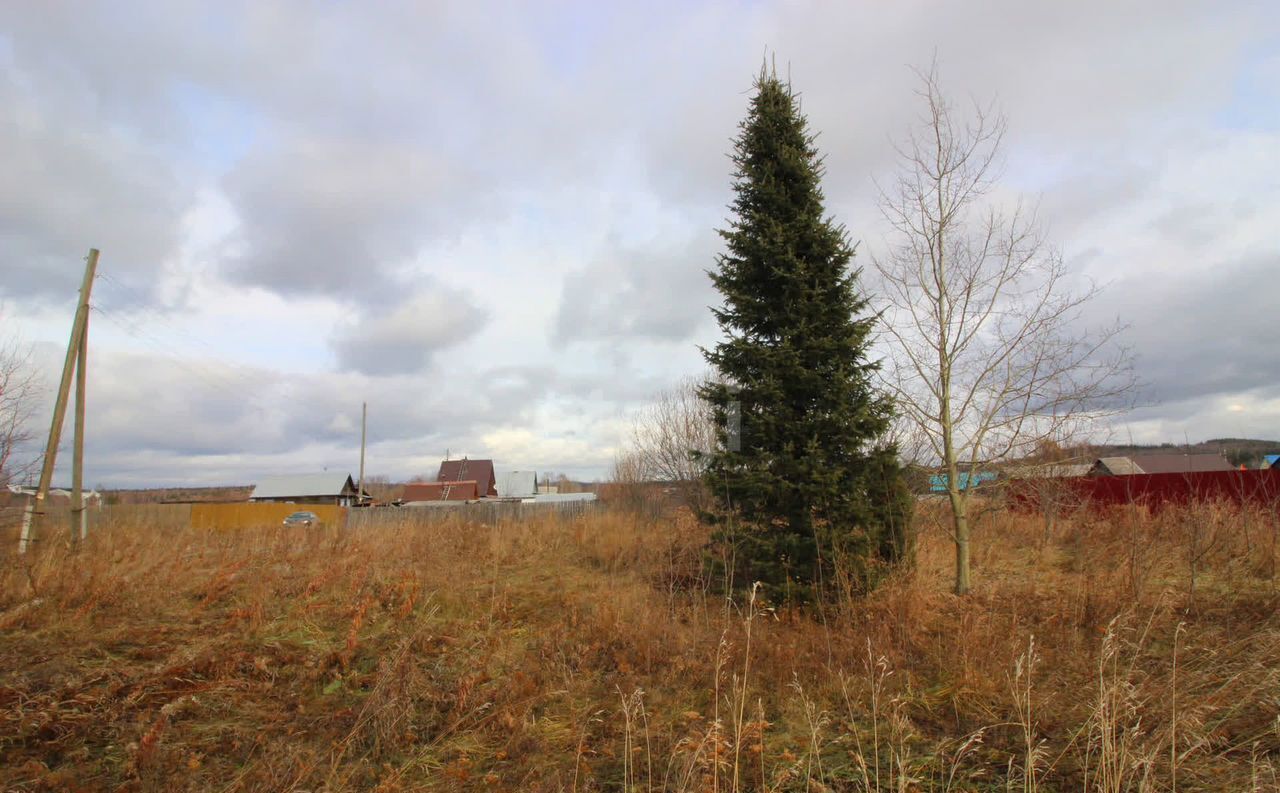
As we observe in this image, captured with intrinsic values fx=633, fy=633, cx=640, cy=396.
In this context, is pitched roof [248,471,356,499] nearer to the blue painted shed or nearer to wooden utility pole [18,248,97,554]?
wooden utility pole [18,248,97,554]

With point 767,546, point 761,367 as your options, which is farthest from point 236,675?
point 761,367

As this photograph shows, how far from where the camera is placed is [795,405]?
7.43 metres

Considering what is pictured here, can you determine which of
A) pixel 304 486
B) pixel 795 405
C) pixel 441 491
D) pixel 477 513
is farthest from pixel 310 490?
pixel 795 405

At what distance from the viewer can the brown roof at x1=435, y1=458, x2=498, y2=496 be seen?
56.6 meters

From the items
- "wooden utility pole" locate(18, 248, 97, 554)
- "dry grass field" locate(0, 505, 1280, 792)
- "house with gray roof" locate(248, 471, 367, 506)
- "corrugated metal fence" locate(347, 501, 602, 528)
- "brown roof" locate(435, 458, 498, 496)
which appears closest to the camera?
"dry grass field" locate(0, 505, 1280, 792)

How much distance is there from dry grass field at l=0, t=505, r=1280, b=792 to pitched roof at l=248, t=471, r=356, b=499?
43433 mm

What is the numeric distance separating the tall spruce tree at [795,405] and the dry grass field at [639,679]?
21.9 inches

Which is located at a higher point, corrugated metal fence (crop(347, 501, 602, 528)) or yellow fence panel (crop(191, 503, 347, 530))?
corrugated metal fence (crop(347, 501, 602, 528))

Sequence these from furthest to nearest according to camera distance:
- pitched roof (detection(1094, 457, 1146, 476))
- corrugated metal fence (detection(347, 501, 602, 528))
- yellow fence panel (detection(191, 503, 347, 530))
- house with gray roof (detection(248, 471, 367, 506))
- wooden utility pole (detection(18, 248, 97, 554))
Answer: house with gray roof (detection(248, 471, 367, 506)) → yellow fence panel (detection(191, 503, 347, 530)) → pitched roof (detection(1094, 457, 1146, 476)) → corrugated metal fence (detection(347, 501, 602, 528)) → wooden utility pole (detection(18, 248, 97, 554))

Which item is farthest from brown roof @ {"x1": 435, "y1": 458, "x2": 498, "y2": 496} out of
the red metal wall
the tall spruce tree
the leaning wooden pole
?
the tall spruce tree

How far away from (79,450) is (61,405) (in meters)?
3.52

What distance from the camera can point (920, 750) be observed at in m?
3.73

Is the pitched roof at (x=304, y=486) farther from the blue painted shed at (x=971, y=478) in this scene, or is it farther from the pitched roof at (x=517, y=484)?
the blue painted shed at (x=971, y=478)

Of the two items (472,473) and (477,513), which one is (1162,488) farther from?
(472,473)
